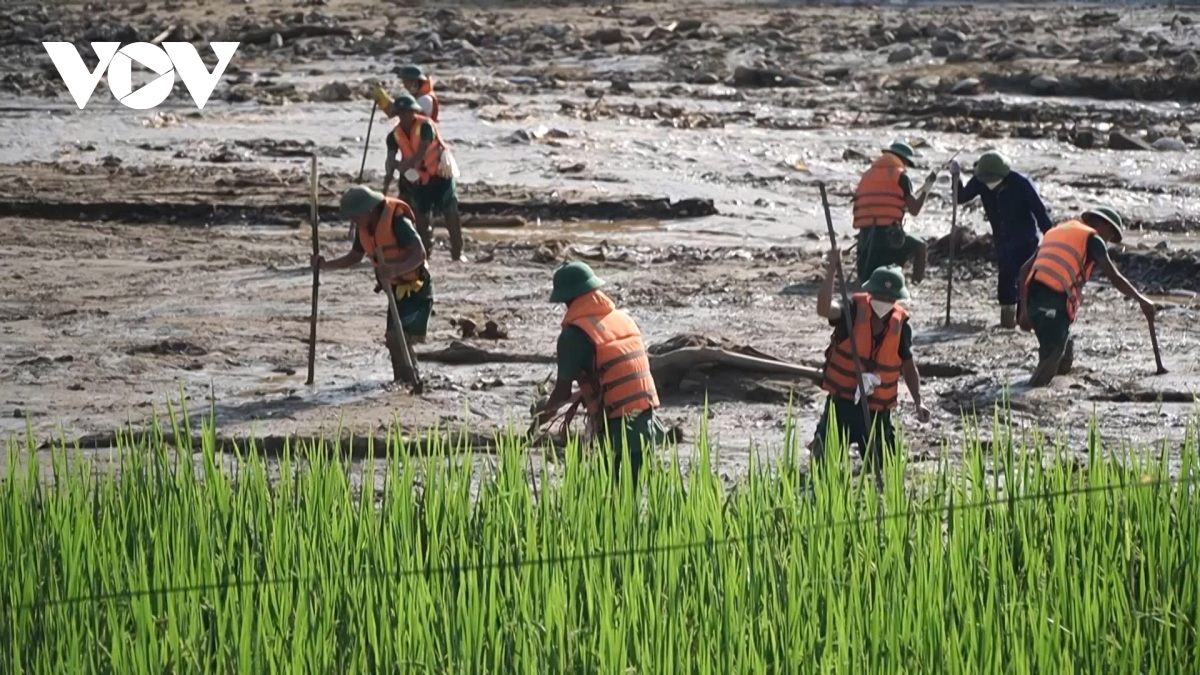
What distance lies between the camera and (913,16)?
30734 mm

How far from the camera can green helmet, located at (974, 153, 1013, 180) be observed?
1175 cm

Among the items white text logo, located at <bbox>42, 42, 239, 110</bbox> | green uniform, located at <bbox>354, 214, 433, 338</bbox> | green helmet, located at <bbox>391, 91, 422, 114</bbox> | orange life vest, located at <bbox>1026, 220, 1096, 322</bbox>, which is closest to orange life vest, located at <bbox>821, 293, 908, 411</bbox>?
orange life vest, located at <bbox>1026, 220, 1096, 322</bbox>

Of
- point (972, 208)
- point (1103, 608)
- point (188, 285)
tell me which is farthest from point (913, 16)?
point (1103, 608)

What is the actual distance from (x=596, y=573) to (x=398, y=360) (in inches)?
217

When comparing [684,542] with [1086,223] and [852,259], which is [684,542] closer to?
[1086,223]

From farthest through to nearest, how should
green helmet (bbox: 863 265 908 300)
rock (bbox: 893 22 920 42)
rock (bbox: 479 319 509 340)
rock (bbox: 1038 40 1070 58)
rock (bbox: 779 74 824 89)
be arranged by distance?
rock (bbox: 893 22 920 42) → rock (bbox: 1038 40 1070 58) → rock (bbox: 779 74 824 89) → rock (bbox: 479 319 509 340) → green helmet (bbox: 863 265 908 300)

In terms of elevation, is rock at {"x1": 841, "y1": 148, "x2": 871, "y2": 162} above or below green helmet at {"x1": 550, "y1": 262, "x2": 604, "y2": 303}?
below

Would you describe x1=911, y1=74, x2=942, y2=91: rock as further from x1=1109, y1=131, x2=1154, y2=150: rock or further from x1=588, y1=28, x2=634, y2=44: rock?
x1=588, y1=28, x2=634, y2=44: rock

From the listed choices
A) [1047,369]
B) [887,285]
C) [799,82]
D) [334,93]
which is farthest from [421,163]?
[799,82]

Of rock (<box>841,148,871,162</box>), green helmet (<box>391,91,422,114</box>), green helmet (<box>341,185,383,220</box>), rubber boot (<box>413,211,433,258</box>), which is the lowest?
rock (<box>841,148,871,162</box>)

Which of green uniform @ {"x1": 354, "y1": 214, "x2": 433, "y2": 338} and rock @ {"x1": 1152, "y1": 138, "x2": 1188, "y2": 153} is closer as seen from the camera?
green uniform @ {"x1": 354, "y1": 214, "x2": 433, "y2": 338}

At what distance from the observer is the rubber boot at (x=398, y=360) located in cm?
1088

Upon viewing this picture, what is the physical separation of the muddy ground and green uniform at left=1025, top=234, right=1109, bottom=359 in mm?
394

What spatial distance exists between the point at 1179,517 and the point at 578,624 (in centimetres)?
212
